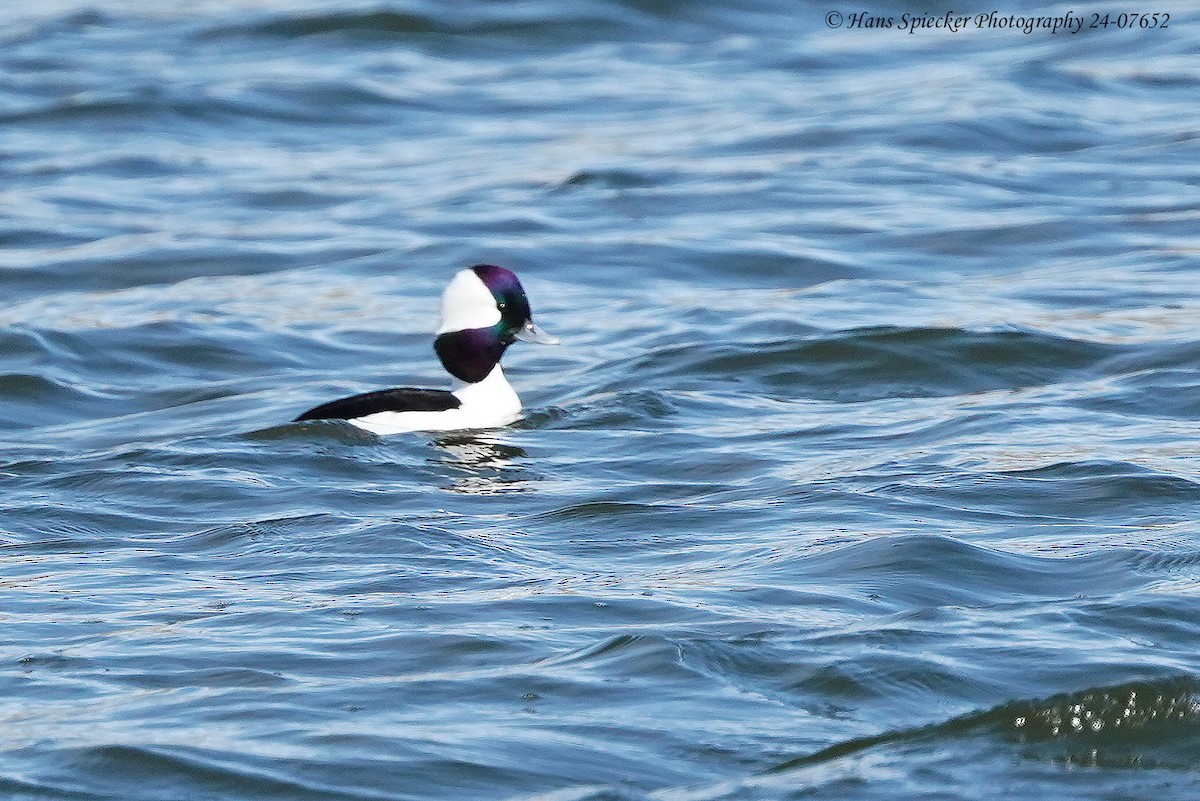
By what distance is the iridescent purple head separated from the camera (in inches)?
417

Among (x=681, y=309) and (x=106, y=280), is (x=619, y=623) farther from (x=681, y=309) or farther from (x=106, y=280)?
(x=106, y=280)

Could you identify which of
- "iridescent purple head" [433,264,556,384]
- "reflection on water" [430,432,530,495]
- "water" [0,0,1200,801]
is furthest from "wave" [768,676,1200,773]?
"iridescent purple head" [433,264,556,384]

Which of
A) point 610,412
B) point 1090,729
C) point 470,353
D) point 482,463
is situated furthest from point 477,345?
point 1090,729

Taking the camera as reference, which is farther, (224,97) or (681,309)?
(224,97)

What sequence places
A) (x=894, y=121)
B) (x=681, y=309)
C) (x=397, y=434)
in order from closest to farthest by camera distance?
(x=397, y=434) → (x=681, y=309) → (x=894, y=121)

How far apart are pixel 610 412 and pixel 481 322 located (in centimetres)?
92

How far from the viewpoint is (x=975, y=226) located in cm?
1415

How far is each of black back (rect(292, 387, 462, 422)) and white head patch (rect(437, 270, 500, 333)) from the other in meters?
0.52

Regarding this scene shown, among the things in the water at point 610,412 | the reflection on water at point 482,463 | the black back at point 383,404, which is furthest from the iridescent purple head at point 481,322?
the reflection on water at point 482,463

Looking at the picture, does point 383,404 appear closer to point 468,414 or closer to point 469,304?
point 468,414

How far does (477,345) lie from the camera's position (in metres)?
10.6

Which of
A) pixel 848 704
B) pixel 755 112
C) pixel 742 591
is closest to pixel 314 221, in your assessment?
pixel 755 112

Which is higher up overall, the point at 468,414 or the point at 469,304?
the point at 469,304

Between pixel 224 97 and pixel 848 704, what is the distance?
15016 millimetres
